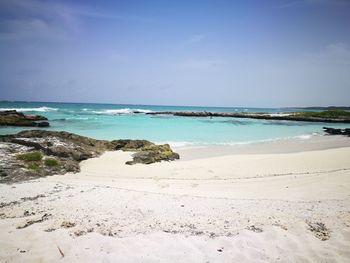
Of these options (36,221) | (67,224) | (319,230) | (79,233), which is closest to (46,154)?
(36,221)

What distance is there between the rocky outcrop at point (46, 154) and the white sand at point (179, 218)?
2.23 ft

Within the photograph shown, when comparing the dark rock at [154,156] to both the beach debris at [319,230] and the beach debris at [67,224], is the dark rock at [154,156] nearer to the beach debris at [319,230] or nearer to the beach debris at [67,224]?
the beach debris at [67,224]

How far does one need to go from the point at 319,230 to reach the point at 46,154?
815 centimetres

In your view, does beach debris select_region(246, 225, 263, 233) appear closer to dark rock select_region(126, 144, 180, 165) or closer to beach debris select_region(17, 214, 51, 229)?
beach debris select_region(17, 214, 51, 229)

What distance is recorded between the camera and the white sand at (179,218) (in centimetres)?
385

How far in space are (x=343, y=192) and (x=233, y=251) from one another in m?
3.89

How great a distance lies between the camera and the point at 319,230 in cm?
451

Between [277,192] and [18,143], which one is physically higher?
[18,143]

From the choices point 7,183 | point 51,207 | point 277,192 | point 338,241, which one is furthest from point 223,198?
point 7,183

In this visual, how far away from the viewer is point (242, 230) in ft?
14.8

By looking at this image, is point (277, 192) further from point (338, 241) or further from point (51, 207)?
point (51, 207)

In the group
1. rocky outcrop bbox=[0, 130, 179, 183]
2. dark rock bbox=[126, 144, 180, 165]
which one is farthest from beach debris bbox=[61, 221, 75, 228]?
dark rock bbox=[126, 144, 180, 165]

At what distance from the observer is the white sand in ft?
12.6

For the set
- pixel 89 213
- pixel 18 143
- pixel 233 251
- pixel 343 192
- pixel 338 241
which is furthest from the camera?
pixel 18 143
